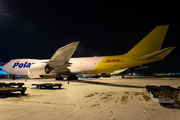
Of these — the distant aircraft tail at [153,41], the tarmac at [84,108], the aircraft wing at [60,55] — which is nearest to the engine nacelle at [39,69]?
the aircraft wing at [60,55]

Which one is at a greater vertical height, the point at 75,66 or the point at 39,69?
the point at 75,66

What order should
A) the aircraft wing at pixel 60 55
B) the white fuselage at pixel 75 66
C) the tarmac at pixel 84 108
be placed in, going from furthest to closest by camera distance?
the white fuselage at pixel 75 66 → the aircraft wing at pixel 60 55 → the tarmac at pixel 84 108

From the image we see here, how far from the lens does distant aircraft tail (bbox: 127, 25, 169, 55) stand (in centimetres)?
1394

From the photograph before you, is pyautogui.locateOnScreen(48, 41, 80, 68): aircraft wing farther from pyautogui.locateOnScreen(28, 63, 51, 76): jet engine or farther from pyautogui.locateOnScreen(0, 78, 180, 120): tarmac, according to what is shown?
pyautogui.locateOnScreen(0, 78, 180, 120): tarmac

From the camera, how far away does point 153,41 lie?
14523 millimetres

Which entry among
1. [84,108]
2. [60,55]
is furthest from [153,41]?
[84,108]

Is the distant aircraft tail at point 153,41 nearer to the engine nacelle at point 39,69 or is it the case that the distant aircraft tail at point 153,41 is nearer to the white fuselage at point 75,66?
the white fuselage at point 75,66

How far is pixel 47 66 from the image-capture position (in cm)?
1322

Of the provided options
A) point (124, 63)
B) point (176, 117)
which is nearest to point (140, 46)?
point (124, 63)

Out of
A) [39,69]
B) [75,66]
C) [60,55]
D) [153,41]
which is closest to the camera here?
[39,69]

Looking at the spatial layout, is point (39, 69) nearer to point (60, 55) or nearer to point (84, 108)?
point (60, 55)

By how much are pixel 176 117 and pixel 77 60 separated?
16.7m

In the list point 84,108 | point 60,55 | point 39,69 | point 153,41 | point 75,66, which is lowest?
point 84,108

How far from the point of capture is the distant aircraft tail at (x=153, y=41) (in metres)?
13.9
